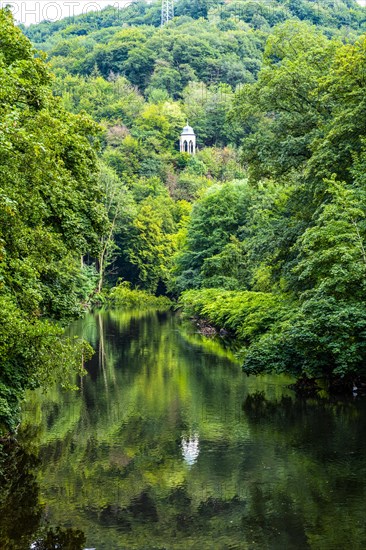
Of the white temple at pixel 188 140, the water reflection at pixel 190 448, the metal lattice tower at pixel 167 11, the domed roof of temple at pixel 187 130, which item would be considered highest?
the metal lattice tower at pixel 167 11

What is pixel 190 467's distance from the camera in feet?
47.4

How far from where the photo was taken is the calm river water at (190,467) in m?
11.2

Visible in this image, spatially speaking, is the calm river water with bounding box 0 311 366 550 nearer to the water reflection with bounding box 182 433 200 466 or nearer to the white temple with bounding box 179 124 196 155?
the water reflection with bounding box 182 433 200 466

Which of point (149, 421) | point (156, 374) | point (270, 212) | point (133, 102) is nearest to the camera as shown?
point (149, 421)

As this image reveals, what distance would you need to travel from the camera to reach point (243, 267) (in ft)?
158

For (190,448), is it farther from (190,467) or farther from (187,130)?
(187,130)

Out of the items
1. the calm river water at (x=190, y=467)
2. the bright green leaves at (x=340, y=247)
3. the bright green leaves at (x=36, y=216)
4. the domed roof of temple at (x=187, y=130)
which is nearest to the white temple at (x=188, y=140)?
the domed roof of temple at (x=187, y=130)

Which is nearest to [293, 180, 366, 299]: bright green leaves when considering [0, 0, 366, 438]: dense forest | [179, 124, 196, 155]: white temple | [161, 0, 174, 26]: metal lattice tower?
[0, 0, 366, 438]: dense forest

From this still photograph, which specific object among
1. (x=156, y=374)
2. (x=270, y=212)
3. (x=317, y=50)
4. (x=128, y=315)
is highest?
(x=317, y=50)

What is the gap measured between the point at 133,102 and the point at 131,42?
2738 centimetres

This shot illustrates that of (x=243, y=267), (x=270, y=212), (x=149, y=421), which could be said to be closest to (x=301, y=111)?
(x=270, y=212)

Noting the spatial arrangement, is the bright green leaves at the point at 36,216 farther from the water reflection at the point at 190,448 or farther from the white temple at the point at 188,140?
the white temple at the point at 188,140

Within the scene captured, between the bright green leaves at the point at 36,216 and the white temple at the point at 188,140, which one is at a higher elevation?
the white temple at the point at 188,140

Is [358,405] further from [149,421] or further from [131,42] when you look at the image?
[131,42]
